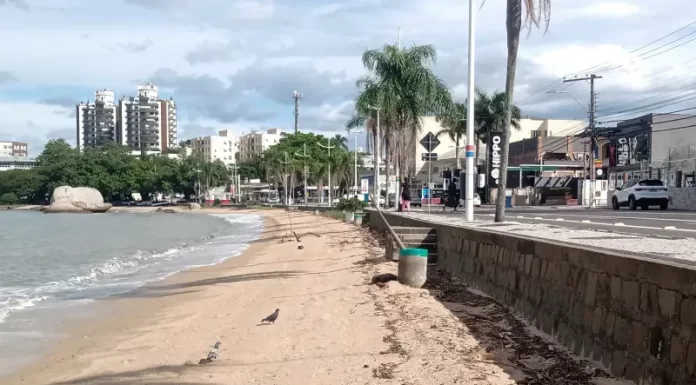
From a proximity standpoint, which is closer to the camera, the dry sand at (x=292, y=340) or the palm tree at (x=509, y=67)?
the dry sand at (x=292, y=340)

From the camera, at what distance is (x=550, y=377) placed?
6391 mm

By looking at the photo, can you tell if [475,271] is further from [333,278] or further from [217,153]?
[217,153]

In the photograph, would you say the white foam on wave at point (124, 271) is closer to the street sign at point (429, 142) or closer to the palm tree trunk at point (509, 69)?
the street sign at point (429, 142)

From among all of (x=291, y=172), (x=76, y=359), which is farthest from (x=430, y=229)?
(x=291, y=172)

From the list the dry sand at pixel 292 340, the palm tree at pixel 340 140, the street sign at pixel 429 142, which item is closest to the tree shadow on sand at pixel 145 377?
the dry sand at pixel 292 340

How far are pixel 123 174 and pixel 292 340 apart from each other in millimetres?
124579

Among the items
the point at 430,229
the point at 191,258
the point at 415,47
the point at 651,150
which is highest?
the point at 415,47

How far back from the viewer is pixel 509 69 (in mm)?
16859

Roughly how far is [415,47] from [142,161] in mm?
103621

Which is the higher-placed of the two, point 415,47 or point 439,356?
point 415,47

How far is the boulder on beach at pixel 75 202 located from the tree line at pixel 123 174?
12.6 metres

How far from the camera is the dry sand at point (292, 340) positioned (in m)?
7.17

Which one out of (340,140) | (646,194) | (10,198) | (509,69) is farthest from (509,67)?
(10,198)

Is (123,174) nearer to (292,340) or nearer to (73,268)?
(73,268)
